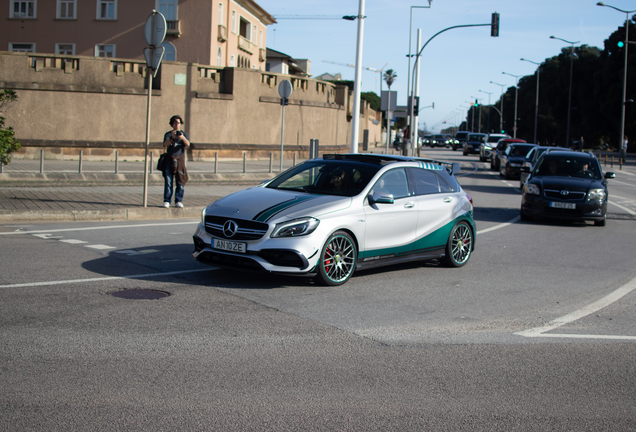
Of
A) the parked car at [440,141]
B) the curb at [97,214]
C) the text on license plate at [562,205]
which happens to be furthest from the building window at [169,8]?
the parked car at [440,141]

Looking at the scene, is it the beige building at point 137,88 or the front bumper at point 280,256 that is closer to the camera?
the front bumper at point 280,256

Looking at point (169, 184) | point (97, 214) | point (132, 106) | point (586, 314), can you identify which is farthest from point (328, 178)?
point (132, 106)

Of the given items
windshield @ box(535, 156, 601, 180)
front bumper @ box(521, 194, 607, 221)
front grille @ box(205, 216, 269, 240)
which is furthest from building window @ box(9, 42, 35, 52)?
front grille @ box(205, 216, 269, 240)

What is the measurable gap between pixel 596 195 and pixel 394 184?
8.32 m

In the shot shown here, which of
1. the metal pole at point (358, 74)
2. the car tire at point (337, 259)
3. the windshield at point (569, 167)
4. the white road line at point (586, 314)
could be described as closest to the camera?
the white road line at point (586, 314)

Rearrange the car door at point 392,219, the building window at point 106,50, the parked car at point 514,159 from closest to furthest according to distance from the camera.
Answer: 1. the car door at point 392,219
2. the parked car at point 514,159
3. the building window at point 106,50

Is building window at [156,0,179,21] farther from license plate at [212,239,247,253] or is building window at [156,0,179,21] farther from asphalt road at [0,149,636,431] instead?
license plate at [212,239,247,253]

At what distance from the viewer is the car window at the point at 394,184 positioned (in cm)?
825

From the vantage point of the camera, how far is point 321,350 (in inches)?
204

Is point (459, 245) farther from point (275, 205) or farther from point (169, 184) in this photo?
point (169, 184)

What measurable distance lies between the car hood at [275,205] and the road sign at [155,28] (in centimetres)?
618

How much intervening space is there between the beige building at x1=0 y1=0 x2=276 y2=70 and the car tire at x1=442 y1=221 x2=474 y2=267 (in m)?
36.0

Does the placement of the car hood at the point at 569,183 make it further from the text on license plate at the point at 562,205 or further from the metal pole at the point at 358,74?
the metal pole at the point at 358,74

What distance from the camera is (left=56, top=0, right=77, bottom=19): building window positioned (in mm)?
42562
